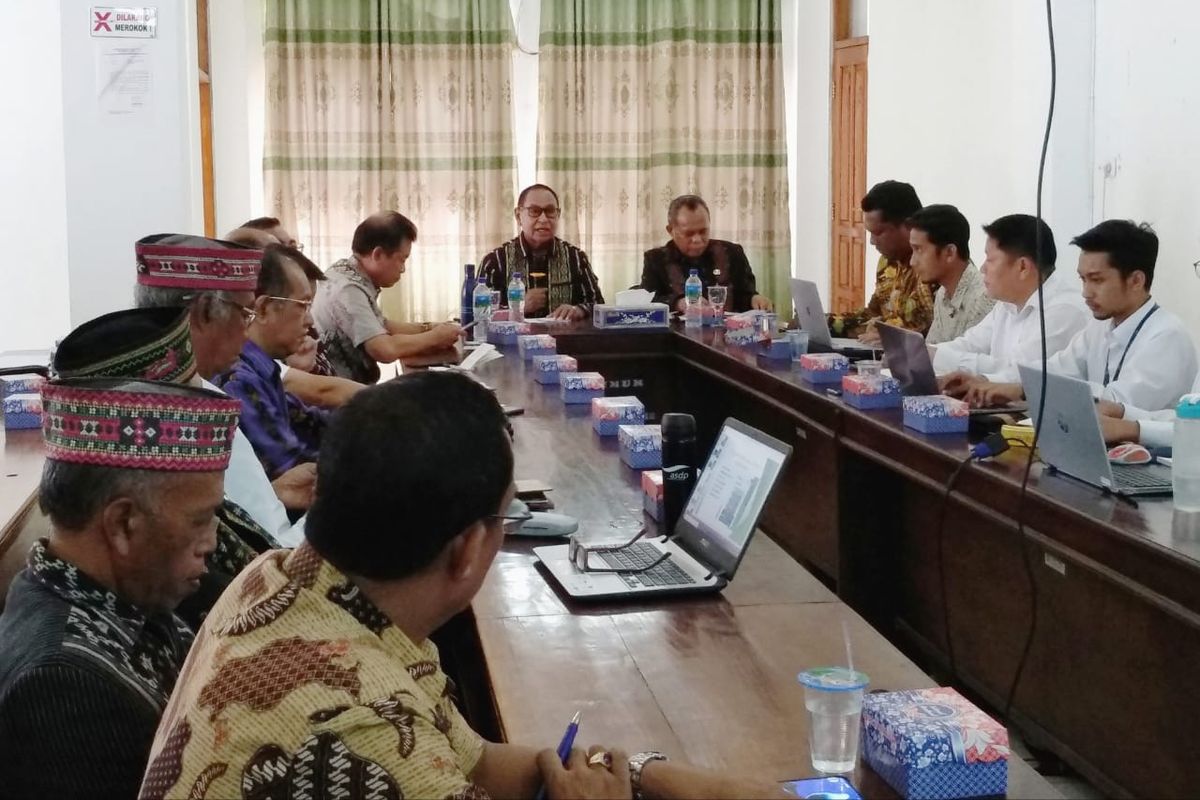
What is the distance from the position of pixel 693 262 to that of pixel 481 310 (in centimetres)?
113

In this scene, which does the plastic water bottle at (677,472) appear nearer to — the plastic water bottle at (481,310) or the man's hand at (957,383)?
the man's hand at (957,383)

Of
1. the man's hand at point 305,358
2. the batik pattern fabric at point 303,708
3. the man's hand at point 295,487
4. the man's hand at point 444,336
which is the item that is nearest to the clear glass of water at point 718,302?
the man's hand at point 444,336

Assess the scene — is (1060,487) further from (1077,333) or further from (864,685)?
(1077,333)

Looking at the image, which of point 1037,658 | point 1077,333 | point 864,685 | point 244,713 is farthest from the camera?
point 1077,333

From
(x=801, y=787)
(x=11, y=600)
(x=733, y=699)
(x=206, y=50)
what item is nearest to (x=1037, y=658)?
(x=733, y=699)

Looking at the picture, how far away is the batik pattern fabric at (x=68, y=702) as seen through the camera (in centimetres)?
131

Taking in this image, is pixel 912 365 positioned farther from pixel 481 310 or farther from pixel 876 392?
pixel 481 310

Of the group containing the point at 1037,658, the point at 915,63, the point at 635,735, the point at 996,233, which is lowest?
the point at 1037,658

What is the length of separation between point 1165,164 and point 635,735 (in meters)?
3.53

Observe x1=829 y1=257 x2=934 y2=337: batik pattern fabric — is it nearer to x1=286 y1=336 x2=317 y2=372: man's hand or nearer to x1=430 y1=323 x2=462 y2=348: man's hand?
x1=430 y1=323 x2=462 y2=348: man's hand

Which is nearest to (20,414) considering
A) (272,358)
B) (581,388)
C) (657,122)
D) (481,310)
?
(272,358)

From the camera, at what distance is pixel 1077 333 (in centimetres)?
395

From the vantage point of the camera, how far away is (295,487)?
9.39ft

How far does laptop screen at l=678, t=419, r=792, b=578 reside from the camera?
77.0 inches
